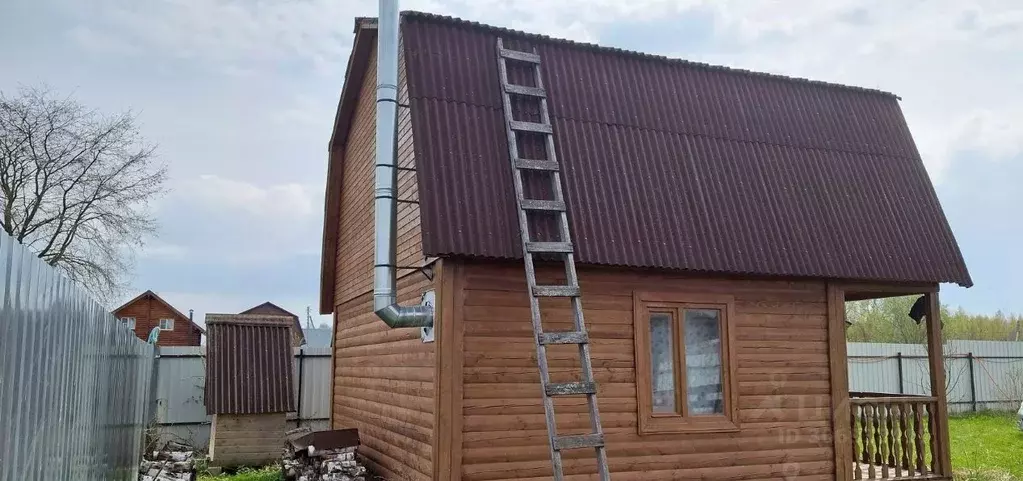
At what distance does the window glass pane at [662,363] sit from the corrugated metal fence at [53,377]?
5184 mm

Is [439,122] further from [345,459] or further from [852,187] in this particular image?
[852,187]

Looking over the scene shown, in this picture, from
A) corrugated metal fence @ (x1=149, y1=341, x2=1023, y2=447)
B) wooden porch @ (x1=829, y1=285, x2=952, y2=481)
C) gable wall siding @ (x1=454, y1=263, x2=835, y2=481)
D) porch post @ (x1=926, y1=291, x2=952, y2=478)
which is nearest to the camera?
gable wall siding @ (x1=454, y1=263, x2=835, y2=481)

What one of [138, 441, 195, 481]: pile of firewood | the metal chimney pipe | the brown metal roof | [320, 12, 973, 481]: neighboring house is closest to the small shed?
the brown metal roof

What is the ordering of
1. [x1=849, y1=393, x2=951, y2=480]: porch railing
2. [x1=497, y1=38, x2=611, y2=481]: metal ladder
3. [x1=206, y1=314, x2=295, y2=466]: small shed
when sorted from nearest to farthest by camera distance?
1. [x1=497, y1=38, x2=611, y2=481]: metal ladder
2. [x1=849, y1=393, x2=951, y2=480]: porch railing
3. [x1=206, y1=314, x2=295, y2=466]: small shed

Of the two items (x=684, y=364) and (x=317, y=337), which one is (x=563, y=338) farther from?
(x=317, y=337)

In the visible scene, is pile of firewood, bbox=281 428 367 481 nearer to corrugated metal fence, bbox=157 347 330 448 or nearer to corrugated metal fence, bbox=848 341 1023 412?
corrugated metal fence, bbox=157 347 330 448

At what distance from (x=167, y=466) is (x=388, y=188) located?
6.11 m

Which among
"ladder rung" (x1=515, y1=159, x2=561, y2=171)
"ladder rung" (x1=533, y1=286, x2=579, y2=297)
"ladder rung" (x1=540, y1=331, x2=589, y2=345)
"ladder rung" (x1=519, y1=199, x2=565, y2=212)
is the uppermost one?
"ladder rung" (x1=515, y1=159, x2=561, y2=171)

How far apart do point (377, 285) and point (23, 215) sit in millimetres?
22385

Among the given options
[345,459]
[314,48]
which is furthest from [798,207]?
[314,48]

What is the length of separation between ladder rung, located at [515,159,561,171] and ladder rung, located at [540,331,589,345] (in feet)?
5.87

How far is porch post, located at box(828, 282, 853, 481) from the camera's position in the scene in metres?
9.03

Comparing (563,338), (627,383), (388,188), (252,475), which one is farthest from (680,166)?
(252,475)

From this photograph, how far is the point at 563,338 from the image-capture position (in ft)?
23.0
